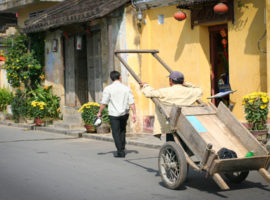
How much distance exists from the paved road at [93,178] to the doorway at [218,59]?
3.20 m

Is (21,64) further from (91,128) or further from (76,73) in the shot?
(91,128)

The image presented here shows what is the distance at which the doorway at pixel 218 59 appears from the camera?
1370 cm

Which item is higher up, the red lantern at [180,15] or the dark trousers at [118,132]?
Result: the red lantern at [180,15]

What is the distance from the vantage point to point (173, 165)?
7.16 m

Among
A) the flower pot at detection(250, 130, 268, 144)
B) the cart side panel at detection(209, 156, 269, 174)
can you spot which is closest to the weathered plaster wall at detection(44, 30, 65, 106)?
the flower pot at detection(250, 130, 268, 144)

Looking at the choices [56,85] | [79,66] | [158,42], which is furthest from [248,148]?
[56,85]

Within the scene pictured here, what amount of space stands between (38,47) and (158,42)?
24.3ft

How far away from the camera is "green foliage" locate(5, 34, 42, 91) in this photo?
20.5 metres

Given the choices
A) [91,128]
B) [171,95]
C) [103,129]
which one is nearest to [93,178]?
[171,95]

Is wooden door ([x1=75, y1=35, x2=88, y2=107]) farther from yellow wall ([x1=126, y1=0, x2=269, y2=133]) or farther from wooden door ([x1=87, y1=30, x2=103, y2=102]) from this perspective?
yellow wall ([x1=126, y1=0, x2=269, y2=133])

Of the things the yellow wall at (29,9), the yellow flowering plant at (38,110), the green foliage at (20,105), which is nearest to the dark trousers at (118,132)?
the yellow flowering plant at (38,110)

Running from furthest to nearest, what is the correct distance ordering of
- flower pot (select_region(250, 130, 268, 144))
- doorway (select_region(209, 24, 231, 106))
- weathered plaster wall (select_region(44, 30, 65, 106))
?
1. weathered plaster wall (select_region(44, 30, 65, 106))
2. doorway (select_region(209, 24, 231, 106))
3. flower pot (select_region(250, 130, 268, 144))

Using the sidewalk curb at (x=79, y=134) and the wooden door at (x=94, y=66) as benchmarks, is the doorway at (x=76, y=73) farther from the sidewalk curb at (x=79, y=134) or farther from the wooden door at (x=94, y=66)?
the sidewalk curb at (x=79, y=134)

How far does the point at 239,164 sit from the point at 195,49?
7.76 m
